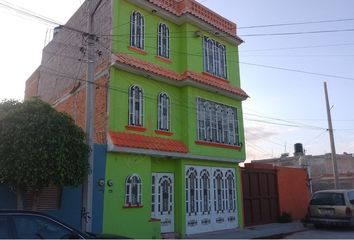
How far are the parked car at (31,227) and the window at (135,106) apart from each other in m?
6.58

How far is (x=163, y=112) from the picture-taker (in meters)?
14.2

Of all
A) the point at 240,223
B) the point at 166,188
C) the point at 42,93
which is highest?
the point at 42,93

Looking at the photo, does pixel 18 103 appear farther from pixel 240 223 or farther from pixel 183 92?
pixel 240 223

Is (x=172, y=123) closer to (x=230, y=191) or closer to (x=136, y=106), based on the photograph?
(x=136, y=106)

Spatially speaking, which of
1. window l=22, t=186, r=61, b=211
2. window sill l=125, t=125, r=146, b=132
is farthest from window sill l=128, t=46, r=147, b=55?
window l=22, t=186, r=61, b=211

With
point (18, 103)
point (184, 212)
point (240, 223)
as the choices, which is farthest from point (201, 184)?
point (18, 103)

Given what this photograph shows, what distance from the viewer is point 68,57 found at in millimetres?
16672

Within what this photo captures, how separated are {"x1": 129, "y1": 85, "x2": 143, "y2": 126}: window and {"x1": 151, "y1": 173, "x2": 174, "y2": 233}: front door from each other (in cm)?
215

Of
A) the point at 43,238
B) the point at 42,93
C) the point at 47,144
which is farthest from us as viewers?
the point at 42,93

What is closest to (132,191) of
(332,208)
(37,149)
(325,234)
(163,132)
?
(163,132)

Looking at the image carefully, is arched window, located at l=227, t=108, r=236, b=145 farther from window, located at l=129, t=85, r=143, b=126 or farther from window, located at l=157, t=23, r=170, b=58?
window, located at l=129, t=85, r=143, b=126

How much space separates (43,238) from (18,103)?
429 centimetres

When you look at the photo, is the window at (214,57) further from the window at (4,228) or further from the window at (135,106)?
the window at (4,228)

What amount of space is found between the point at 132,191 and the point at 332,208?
A: 8702mm
